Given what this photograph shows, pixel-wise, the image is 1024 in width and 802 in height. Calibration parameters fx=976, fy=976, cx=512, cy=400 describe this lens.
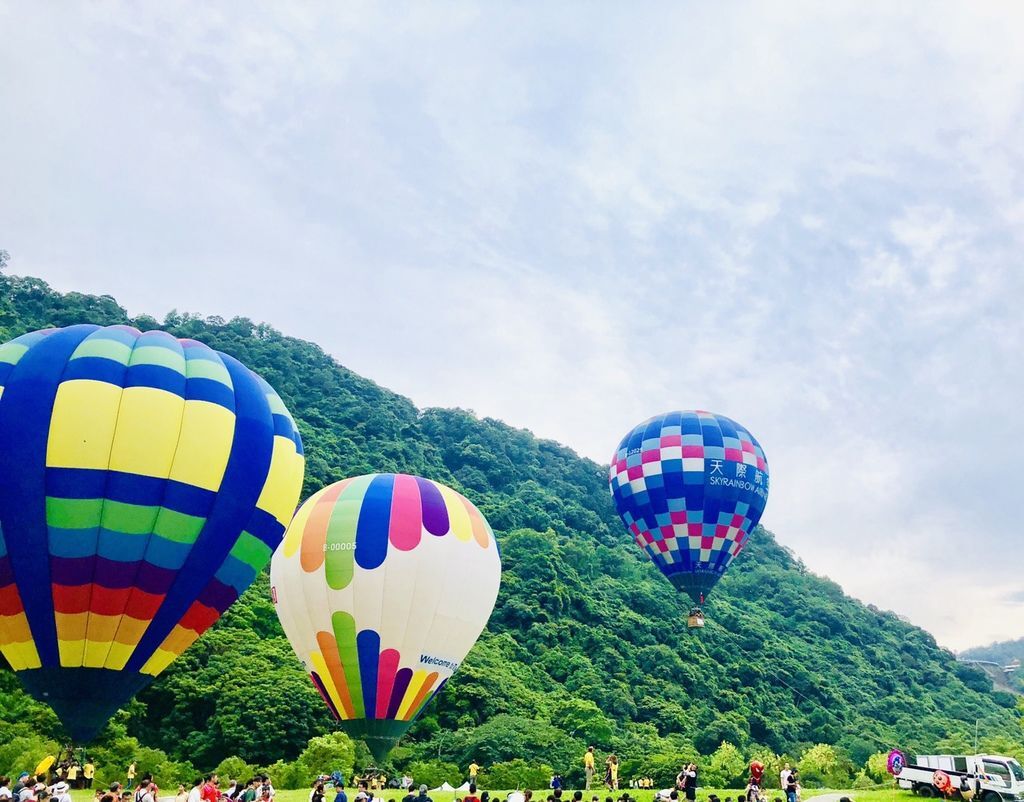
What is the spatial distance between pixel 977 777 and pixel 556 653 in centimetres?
3153

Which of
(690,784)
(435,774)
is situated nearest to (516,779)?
(435,774)

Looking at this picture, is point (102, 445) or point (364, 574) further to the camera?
point (364, 574)

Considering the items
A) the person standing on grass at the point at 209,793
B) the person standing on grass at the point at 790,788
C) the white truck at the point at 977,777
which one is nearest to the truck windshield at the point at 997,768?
the white truck at the point at 977,777

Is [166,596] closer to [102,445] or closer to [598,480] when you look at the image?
[102,445]

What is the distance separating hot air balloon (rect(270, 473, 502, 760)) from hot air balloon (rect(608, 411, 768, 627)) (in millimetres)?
10584

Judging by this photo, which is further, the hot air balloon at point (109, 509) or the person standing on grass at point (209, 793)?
the hot air balloon at point (109, 509)

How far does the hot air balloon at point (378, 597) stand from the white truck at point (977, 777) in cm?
787

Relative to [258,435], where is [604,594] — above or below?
above

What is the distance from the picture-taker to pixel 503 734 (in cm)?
3253

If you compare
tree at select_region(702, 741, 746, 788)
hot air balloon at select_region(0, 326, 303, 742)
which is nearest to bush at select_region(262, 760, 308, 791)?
hot air balloon at select_region(0, 326, 303, 742)

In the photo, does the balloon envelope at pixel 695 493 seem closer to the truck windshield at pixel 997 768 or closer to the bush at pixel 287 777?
the bush at pixel 287 777

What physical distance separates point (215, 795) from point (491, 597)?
21.9 feet

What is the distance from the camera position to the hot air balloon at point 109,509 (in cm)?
1450

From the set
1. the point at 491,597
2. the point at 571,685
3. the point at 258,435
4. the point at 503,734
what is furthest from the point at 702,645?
the point at 258,435
